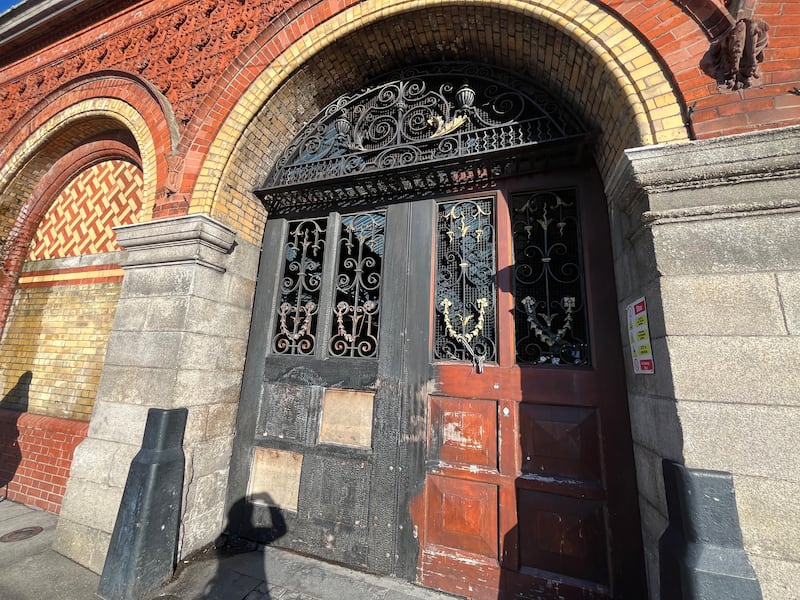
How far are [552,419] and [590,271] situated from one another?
1142mm

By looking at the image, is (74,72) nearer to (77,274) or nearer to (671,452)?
(77,274)

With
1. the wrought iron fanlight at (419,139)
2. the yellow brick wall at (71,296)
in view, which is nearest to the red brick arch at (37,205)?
the yellow brick wall at (71,296)

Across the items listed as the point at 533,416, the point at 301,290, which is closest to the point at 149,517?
the point at 301,290

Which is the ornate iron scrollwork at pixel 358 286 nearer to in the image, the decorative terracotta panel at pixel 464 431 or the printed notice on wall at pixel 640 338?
the decorative terracotta panel at pixel 464 431

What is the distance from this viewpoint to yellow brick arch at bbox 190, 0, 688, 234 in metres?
2.05

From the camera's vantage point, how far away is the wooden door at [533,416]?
2.25 m

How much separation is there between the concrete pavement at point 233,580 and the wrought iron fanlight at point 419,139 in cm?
317

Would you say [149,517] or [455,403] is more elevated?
[455,403]

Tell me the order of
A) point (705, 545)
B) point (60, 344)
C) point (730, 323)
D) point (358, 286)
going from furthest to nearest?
1. point (60, 344)
2. point (358, 286)
3. point (730, 323)
4. point (705, 545)

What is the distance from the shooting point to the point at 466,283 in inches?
113

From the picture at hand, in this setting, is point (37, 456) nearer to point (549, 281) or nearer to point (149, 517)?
point (149, 517)

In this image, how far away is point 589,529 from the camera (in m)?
2.24

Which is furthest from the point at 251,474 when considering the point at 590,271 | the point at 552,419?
the point at 590,271

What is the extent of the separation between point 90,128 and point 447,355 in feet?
18.1
